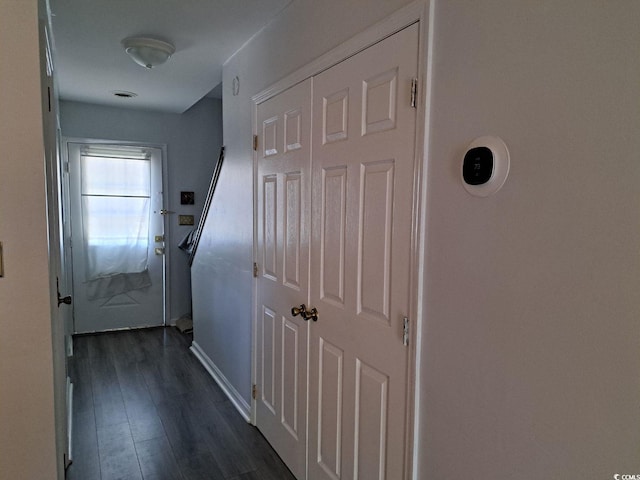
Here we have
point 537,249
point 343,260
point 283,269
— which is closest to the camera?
point 537,249

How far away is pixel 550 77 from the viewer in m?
0.89

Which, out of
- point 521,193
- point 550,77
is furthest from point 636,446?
point 550,77

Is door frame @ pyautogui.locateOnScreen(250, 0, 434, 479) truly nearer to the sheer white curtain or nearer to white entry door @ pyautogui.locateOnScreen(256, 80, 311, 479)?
white entry door @ pyautogui.locateOnScreen(256, 80, 311, 479)

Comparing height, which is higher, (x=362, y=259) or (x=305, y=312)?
(x=362, y=259)

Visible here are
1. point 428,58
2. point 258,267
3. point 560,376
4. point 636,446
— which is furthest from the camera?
point 258,267

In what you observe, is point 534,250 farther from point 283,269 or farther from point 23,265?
point 23,265

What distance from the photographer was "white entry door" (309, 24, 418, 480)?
52.3 inches

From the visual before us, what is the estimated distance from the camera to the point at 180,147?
4770mm

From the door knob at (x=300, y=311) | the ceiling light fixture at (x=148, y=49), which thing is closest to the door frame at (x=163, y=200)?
the ceiling light fixture at (x=148, y=49)

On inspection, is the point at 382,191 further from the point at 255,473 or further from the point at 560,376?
the point at 255,473

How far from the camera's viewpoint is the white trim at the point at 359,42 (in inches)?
49.0

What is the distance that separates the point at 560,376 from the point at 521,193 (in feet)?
1.39

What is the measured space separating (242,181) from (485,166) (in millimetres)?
1977

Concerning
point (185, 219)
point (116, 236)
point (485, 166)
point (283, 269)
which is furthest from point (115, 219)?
point (485, 166)
